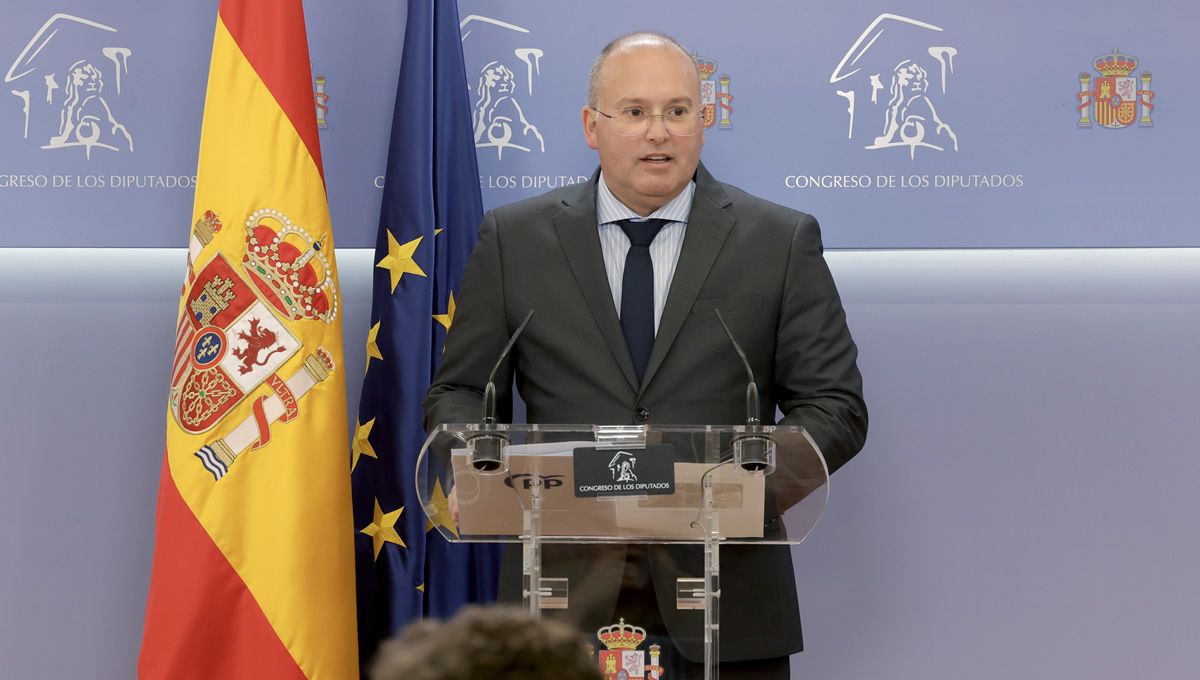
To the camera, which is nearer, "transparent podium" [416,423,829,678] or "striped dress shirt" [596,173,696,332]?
"transparent podium" [416,423,829,678]

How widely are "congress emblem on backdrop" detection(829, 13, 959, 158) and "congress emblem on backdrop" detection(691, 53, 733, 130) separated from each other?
0.30m

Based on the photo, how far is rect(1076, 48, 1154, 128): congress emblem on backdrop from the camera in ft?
12.5

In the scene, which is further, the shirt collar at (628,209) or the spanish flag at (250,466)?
the spanish flag at (250,466)

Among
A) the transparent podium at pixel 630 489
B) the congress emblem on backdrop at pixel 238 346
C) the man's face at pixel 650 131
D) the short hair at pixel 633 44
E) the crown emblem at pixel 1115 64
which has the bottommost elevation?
the transparent podium at pixel 630 489

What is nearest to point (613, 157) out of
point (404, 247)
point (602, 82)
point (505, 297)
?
point (602, 82)

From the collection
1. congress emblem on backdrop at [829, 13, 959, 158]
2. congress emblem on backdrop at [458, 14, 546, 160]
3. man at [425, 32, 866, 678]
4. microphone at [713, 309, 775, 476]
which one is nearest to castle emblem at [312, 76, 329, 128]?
congress emblem on backdrop at [458, 14, 546, 160]

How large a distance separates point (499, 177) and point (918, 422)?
1.45m

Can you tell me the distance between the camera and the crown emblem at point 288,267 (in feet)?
11.2

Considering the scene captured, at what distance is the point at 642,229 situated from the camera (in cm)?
303

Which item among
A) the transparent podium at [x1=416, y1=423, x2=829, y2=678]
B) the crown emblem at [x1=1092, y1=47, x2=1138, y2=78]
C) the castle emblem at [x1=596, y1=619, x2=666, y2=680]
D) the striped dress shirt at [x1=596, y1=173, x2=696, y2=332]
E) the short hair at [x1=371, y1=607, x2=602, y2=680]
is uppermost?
the crown emblem at [x1=1092, y1=47, x2=1138, y2=78]

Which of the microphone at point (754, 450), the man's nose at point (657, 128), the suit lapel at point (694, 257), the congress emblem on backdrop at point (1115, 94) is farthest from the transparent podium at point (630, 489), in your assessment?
the congress emblem on backdrop at point (1115, 94)

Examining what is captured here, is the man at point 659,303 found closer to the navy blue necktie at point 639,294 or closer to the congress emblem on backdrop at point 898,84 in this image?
the navy blue necktie at point 639,294

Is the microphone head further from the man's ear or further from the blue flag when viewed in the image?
the blue flag

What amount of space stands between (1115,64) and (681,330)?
1.82m
